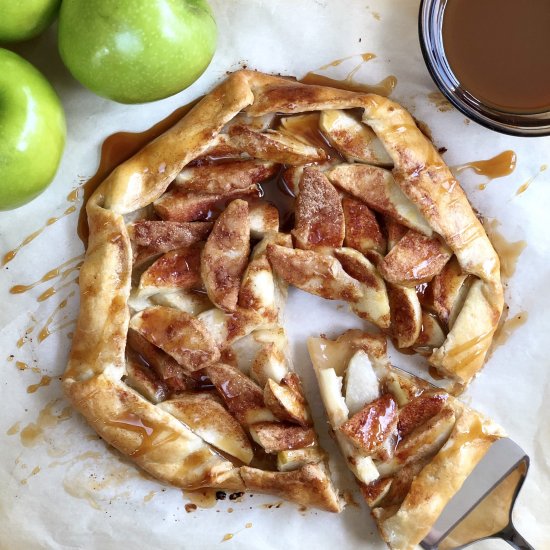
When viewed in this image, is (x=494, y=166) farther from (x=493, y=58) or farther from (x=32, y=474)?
(x=32, y=474)

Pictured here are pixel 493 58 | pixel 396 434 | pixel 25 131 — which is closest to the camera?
pixel 25 131

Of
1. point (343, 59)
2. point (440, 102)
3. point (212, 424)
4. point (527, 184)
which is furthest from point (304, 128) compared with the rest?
point (212, 424)

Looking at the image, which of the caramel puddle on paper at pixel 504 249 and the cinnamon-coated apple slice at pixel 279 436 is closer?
the cinnamon-coated apple slice at pixel 279 436

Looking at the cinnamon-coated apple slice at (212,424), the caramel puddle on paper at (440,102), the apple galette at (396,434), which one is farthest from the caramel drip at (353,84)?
the cinnamon-coated apple slice at (212,424)

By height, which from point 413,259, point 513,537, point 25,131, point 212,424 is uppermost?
point 25,131

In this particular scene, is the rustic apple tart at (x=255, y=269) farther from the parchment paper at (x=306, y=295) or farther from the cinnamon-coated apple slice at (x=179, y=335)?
the parchment paper at (x=306, y=295)

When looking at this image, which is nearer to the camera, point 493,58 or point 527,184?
point 493,58

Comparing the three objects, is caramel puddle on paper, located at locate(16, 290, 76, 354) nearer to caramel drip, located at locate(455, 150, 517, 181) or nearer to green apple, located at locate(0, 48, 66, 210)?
green apple, located at locate(0, 48, 66, 210)
